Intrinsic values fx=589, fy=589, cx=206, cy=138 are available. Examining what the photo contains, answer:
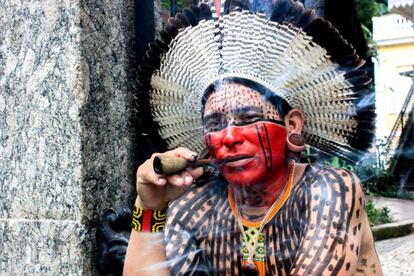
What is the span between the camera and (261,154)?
6.02ft

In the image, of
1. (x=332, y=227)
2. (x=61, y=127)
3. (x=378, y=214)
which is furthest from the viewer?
(x=61, y=127)

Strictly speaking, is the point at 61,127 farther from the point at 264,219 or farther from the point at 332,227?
the point at 332,227

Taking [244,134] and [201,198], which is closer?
[244,134]

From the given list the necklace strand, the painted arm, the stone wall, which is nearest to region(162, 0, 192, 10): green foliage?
the stone wall

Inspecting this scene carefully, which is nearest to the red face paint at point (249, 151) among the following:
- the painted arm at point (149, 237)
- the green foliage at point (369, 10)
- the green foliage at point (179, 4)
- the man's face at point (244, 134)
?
the man's face at point (244, 134)

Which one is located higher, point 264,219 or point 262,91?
point 262,91

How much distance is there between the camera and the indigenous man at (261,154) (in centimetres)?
184

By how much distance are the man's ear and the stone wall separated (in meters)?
0.98

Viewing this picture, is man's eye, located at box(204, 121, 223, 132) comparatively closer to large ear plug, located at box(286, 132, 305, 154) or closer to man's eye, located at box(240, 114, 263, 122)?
man's eye, located at box(240, 114, 263, 122)

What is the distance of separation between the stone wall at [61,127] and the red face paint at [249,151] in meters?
0.88

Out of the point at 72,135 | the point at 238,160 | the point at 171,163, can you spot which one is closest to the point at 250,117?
the point at 238,160

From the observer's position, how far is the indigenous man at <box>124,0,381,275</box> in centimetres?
184

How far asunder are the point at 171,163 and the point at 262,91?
15.0 inches

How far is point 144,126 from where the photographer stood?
225 centimetres
